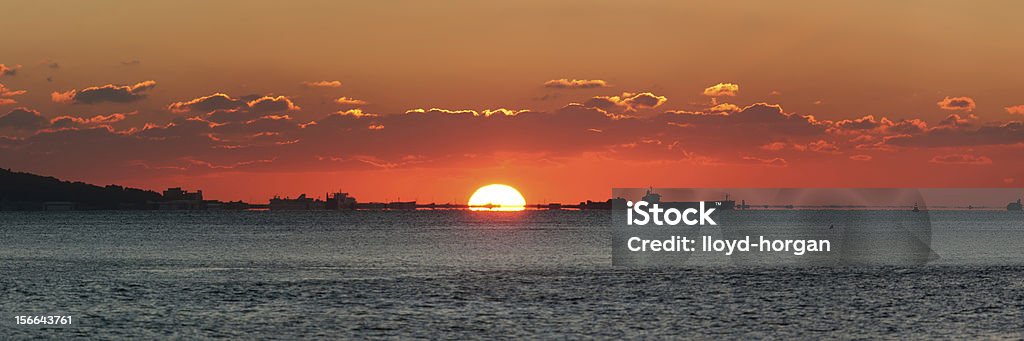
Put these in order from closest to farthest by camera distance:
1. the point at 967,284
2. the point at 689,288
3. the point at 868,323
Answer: the point at 868,323 → the point at 689,288 → the point at 967,284

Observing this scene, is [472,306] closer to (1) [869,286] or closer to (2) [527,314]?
(2) [527,314]

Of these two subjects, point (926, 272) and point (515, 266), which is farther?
point (515, 266)

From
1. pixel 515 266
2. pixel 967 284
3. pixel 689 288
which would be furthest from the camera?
pixel 515 266

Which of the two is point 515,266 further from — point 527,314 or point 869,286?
point 527,314

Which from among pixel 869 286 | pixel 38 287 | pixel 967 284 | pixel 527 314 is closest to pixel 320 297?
pixel 527 314

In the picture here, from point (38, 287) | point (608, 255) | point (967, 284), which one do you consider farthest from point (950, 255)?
point (38, 287)

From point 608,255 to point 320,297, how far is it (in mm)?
73523

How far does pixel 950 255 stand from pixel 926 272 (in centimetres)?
4510

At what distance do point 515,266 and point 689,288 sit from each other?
35.3 m

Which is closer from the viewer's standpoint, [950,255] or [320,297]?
[320,297]

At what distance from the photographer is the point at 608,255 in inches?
6245

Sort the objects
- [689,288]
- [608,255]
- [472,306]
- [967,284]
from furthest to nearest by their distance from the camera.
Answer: [608,255]
[967,284]
[689,288]
[472,306]

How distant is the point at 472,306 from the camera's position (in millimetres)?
82250

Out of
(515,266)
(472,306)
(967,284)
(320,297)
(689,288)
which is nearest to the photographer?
(472,306)
